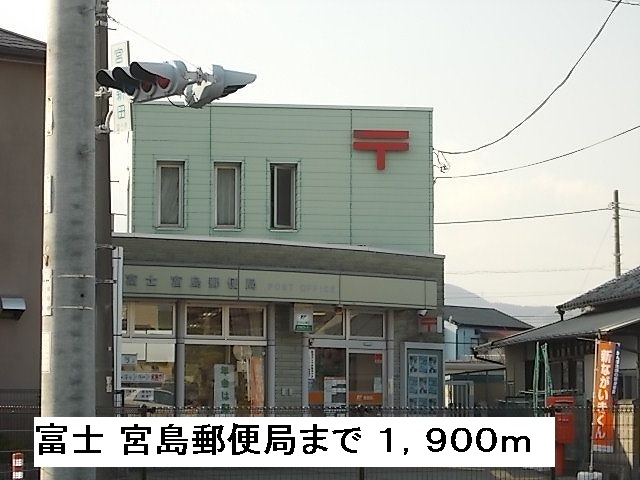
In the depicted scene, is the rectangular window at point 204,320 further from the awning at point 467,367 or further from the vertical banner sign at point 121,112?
the awning at point 467,367

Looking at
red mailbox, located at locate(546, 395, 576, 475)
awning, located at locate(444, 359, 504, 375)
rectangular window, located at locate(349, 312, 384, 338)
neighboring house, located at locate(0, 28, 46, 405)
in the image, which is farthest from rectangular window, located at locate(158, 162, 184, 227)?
awning, located at locate(444, 359, 504, 375)

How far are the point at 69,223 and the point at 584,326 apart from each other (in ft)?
56.8

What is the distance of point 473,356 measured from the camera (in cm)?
3897

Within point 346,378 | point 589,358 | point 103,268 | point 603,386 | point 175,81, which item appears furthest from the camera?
point 346,378

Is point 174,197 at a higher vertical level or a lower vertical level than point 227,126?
lower

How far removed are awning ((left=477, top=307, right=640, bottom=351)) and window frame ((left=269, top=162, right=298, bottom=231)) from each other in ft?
19.4

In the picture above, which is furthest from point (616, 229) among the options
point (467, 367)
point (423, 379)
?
point (423, 379)

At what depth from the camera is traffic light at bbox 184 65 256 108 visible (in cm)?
957

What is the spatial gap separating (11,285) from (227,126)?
7.69 metres

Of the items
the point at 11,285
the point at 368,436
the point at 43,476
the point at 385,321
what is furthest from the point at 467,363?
the point at 43,476

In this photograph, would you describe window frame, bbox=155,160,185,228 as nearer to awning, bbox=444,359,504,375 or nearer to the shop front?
the shop front

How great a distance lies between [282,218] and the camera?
27.8m

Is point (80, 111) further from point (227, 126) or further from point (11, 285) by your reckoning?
point (227, 126)

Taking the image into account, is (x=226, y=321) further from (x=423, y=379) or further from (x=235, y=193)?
(x=423, y=379)
